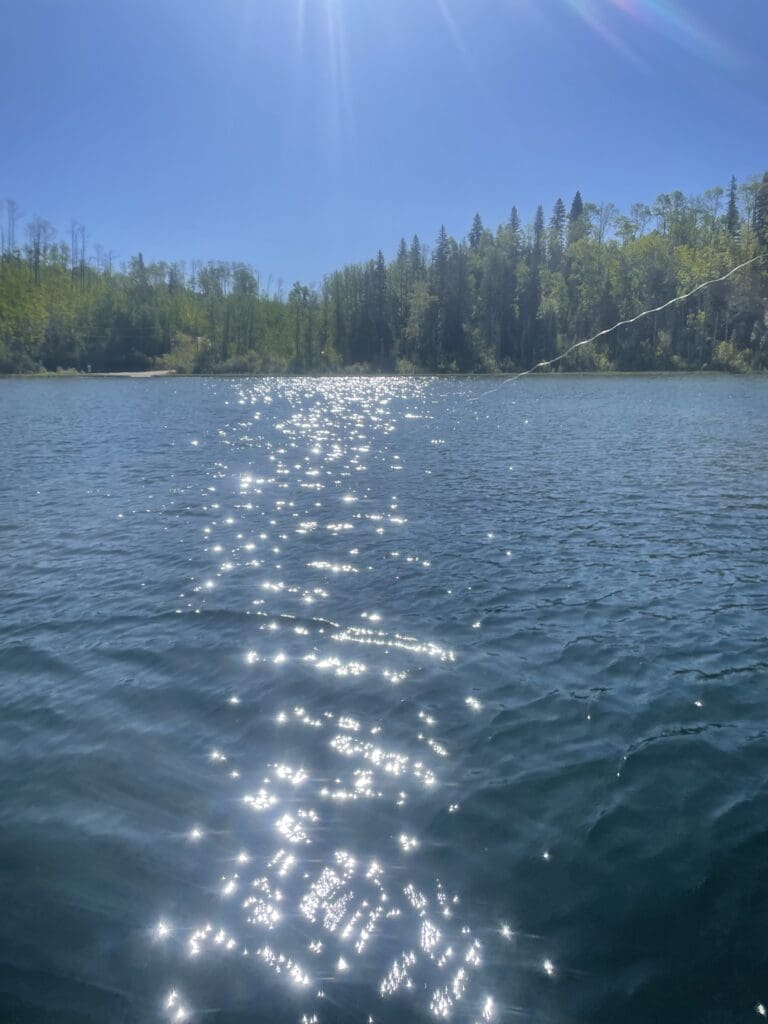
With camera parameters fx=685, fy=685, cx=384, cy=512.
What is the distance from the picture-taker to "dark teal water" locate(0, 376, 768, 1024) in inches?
221

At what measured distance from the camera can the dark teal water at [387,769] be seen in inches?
221

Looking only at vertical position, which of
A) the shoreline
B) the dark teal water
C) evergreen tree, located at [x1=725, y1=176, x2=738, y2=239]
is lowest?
the dark teal water

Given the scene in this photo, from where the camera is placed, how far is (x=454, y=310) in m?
161

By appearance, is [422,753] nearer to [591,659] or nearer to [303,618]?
[591,659]

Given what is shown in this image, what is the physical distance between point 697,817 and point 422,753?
3136 millimetres

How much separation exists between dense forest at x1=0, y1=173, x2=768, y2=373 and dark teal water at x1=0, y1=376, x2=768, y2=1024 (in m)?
124

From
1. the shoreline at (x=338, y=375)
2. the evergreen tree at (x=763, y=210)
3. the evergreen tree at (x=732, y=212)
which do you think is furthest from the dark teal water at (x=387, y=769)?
the evergreen tree at (x=732, y=212)

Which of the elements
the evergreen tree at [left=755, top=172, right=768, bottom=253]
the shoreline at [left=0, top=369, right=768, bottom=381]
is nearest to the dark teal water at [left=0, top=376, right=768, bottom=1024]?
the evergreen tree at [left=755, top=172, right=768, bottom=253]

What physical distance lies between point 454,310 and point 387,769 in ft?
529

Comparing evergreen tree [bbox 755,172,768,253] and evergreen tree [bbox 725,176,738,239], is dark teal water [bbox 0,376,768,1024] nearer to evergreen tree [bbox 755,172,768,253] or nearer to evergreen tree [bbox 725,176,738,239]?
evergreen tree [bbox 755,172,768,253]

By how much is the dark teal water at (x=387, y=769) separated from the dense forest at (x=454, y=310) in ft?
406

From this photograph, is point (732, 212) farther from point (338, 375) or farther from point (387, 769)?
point (387, 769)

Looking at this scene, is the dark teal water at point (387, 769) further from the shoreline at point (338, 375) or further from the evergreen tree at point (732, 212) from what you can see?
the evergreen tree at point (732, 212)

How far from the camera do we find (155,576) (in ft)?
49.6
